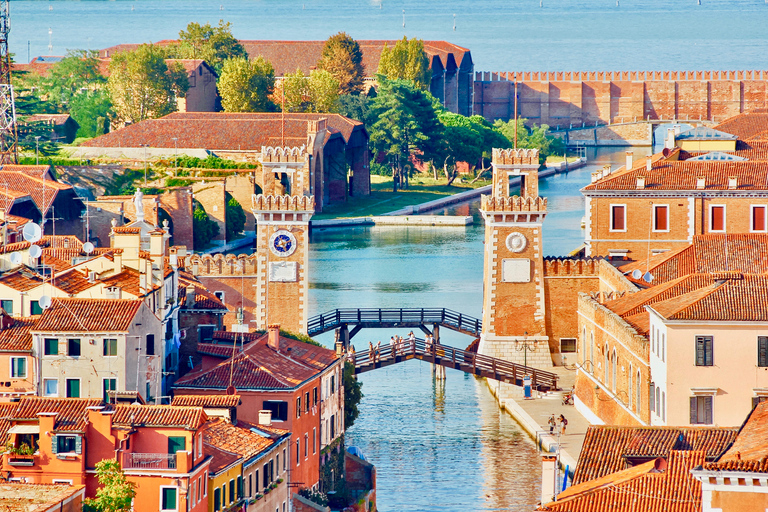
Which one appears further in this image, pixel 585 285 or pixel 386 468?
pixel 585 285

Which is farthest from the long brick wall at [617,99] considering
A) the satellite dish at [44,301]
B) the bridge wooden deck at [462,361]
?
the satellite dish at [44,301]

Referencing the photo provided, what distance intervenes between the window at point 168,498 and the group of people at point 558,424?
18.7m

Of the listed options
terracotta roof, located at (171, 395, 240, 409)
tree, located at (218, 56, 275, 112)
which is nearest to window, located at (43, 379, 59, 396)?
terracotta roof, located at (171, 395, 240, 409)

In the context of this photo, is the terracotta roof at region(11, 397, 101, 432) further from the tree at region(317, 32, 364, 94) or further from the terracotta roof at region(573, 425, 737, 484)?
the tree at region(317, 32, 364, 94)

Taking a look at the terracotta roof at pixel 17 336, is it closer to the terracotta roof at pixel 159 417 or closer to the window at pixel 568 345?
the terracotta roof at pixel 159 417

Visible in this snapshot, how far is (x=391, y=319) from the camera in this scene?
5941cm

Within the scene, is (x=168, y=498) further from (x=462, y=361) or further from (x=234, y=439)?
(x=462, y=361)

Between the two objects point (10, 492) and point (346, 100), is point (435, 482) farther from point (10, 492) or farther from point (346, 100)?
point (346, 100)

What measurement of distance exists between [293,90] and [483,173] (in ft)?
47.3

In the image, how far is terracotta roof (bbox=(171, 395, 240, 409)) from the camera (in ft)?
117

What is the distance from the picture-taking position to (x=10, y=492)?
29.5m

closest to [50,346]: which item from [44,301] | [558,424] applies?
[44,301]

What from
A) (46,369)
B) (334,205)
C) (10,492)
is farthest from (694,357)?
(334,205)

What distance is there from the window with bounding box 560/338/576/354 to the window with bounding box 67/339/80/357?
895 inches
